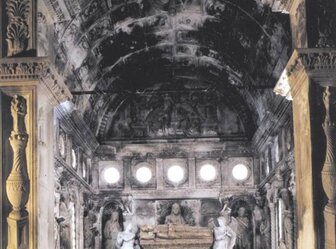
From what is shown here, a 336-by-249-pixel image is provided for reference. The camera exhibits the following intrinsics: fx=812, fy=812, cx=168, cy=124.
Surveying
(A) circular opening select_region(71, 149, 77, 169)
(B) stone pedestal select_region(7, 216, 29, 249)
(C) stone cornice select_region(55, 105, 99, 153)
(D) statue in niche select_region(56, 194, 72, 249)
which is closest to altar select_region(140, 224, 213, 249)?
(A) circular opening select_region(71, 149, 77, 169)

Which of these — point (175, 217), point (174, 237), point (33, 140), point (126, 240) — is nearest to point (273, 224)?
point (174, 237)

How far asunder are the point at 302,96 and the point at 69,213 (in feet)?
40.9

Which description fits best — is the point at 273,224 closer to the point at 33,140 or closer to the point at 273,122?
the point at 273,122

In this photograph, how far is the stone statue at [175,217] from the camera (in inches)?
1154

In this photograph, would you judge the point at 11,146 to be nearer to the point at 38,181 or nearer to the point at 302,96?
the point at 38,181

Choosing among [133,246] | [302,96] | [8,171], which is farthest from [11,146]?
[133,246]

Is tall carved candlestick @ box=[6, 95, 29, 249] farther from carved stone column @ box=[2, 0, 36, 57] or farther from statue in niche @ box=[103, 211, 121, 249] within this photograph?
statue in niche @ box=[103, 211, 121, 249]

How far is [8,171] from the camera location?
1267 cm

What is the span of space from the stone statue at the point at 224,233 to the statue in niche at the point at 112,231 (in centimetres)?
357

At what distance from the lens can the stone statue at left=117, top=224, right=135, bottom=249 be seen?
28.5 m

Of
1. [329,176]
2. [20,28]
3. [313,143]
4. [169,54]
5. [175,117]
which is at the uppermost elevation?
[169,54]

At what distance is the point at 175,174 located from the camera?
30.2 meters

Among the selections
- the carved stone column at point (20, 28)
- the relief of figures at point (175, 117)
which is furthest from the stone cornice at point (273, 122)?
the carved stone column at point (20, 28)

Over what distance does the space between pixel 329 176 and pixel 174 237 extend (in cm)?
1525
